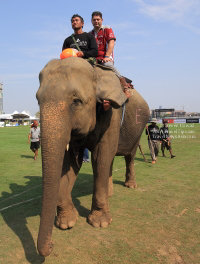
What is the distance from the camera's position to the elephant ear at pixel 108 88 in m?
4.01

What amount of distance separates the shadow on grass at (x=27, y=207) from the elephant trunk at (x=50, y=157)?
792 millimetres

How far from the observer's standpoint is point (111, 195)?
6.36 m

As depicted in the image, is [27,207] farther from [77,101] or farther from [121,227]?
[77,101]

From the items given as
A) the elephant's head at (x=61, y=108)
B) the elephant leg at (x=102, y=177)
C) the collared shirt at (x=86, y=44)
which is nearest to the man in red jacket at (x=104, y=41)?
the collared shirt at (x=86, y=44)

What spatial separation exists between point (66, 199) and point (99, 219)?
26.9 inches

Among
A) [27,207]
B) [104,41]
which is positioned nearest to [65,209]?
[27,207]

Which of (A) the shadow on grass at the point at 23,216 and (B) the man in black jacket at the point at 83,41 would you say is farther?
(B) the man in black jacket at the point at 83,41

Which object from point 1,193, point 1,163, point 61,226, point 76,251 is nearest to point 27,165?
point 1,163

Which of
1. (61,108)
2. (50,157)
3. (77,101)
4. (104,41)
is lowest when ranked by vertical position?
(50,157)

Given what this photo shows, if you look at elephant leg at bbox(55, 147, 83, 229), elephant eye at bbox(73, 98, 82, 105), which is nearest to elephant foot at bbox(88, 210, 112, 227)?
elephant leg at bbox(55, 147, 83, 229)

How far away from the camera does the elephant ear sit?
401cm

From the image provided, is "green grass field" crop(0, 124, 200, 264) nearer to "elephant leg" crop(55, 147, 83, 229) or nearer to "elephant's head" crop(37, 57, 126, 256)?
"elephant leg" crop(55, 147, 83, 229)

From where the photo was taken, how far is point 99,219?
4.66 meters

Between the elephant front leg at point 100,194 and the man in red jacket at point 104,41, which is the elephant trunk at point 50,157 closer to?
the elephant front leg at point 100,194
